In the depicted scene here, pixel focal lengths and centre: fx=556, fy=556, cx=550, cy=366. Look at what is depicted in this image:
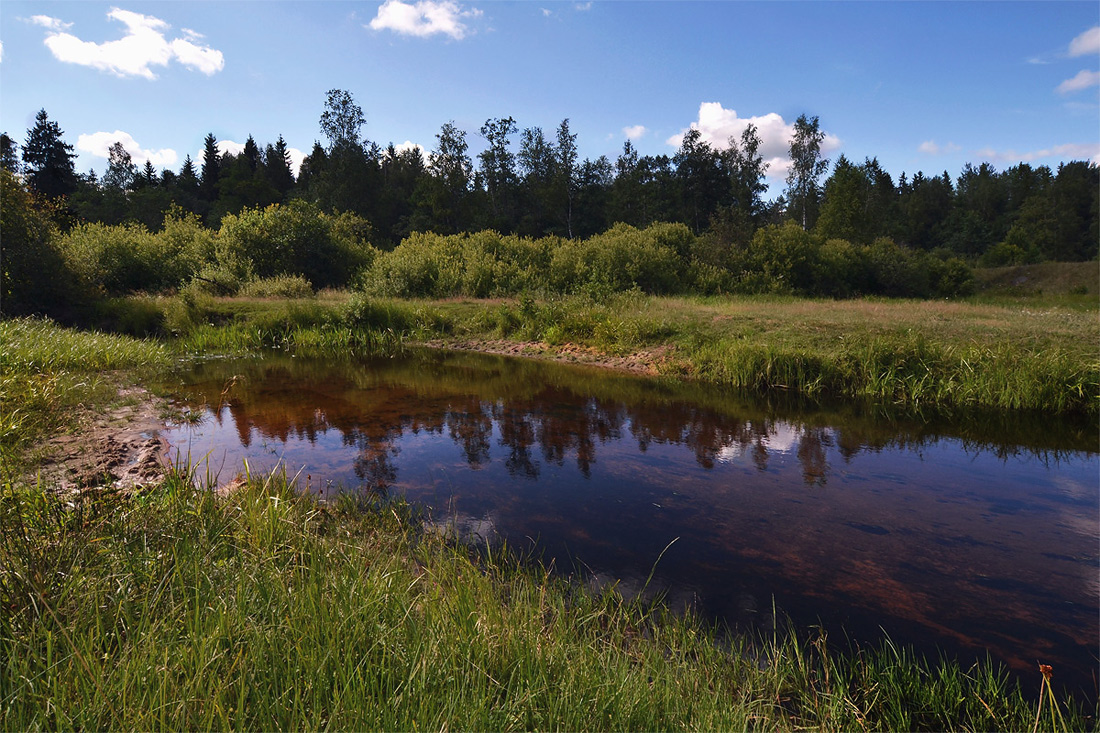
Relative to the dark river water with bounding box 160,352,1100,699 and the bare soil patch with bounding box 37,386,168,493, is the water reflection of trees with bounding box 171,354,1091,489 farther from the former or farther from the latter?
the bare soil patch with bounding box 37,386,168,493

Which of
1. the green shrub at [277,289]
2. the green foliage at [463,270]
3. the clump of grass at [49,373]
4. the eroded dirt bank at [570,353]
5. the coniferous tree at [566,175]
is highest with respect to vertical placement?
the coniferous tree at [566,175]

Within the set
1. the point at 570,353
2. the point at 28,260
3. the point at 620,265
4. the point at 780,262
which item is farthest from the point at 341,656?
the point at 780,262

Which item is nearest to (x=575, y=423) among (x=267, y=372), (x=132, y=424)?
(x=132, y=424)

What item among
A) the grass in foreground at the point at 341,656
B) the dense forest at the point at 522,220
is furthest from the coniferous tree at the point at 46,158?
the grass in foreground at the point at 341,656

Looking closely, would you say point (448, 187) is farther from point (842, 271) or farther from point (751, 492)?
point (751, 492)

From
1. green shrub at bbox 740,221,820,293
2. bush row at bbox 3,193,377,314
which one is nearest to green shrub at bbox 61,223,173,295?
bush row at bbox 3,193,377,314

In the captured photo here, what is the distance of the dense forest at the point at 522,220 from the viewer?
29.2m

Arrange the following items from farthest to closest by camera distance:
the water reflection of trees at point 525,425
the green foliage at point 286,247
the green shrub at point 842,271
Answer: the green shrub at point 842,271 → the green foliage at point 286,247 → the water reflection of trees at point 525,425

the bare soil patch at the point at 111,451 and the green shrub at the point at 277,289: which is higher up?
the green shrub at the point at 277,289

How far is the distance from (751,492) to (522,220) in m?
56.4

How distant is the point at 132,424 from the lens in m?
9.16

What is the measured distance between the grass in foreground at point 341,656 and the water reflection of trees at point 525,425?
382 cm

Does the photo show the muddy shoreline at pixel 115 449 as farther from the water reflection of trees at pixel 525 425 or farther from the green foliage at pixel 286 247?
the green foliage at pixel 286 247

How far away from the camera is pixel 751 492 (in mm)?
7312
